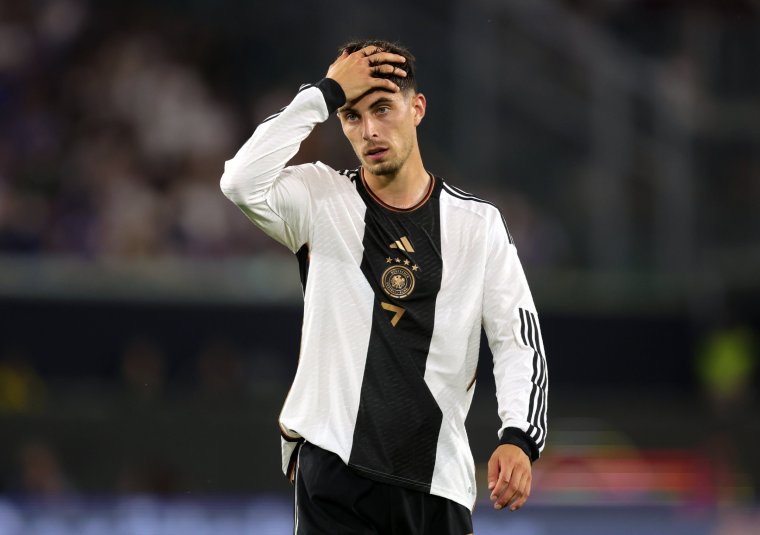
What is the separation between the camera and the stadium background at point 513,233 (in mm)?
11141

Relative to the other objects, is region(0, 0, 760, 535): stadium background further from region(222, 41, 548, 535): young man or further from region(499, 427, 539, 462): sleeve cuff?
region(499, 427, 539, 462): sleeve cuff

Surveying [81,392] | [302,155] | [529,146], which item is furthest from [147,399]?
[529,146]

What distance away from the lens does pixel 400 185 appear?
182 inches

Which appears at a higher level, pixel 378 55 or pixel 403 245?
pixel 378 55

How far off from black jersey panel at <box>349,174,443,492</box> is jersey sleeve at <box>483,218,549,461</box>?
200mm

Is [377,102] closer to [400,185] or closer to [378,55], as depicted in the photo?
[378,55]

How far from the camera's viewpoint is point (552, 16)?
1316 centimetres

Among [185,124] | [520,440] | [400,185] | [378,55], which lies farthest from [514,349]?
[185,124]

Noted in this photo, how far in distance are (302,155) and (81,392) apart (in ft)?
10.5

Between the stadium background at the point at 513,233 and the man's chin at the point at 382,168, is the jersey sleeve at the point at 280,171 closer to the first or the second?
the man's chin at the point at 382,168

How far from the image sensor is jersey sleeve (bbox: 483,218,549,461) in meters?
4.34

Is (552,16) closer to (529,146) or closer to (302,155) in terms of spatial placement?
(529,146)

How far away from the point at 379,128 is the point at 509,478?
123cm

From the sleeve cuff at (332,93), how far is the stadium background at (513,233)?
644cm
